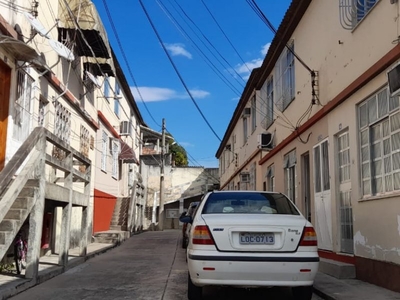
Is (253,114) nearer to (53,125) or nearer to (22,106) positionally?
(53,125)

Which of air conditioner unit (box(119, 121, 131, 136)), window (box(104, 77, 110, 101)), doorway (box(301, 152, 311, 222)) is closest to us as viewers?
doorway (box(301, 152, 311, 222))

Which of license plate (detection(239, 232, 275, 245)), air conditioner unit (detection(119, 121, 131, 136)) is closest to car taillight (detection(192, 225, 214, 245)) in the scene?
license plate (detection(239, 232, 275, 245))

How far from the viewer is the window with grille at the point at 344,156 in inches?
354

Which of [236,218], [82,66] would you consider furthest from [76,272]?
[82,66]

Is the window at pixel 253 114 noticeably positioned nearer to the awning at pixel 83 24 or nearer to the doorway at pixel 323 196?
the awning at pixel 83 24

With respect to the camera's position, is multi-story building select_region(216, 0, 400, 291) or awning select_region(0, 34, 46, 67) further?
awning select_region(0, 34, 46, 67)

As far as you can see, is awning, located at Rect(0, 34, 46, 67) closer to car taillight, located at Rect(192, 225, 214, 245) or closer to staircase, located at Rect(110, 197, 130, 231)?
car taillight, located at Rect(192, 225, 214, 245)

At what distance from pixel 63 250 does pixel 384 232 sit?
19.7 ft

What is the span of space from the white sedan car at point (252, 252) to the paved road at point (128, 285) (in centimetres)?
118

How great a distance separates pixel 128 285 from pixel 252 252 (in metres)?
2.92

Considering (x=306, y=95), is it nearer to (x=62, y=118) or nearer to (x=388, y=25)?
(x=388, y=25)

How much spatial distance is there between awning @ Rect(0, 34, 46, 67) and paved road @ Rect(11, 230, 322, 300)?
4195mm

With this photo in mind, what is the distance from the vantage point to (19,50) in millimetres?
8828

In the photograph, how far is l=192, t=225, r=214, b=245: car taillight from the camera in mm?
5742
